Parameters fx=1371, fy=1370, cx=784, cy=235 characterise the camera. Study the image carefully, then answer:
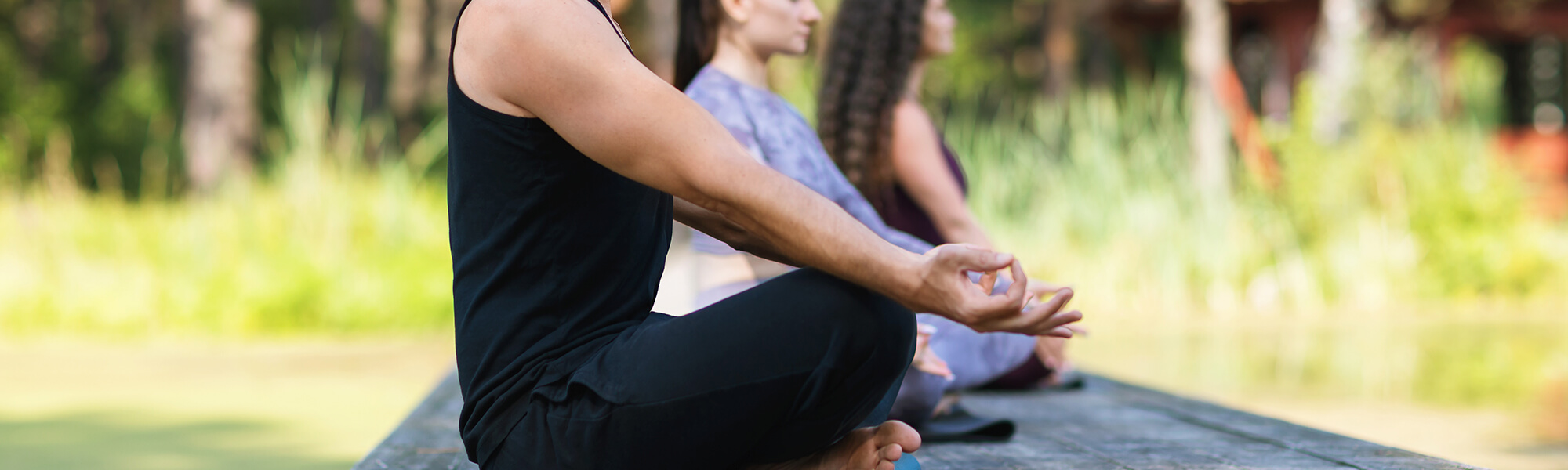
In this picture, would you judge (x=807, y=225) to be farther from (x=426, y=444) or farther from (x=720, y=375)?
(x=426, y=444)

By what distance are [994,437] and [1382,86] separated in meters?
7.38

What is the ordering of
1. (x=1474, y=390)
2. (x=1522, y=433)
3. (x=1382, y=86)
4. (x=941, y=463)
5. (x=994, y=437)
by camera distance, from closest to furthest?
(x=941, y=463), (x=994, y=437), (x=1522, y=433), (x=1474, y=390), (x=1382, y=86)

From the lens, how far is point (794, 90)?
7098 mm

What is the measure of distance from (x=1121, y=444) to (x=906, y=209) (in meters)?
1.00

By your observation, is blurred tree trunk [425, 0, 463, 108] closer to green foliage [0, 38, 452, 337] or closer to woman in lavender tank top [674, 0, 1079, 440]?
green foliage [0, 38, 452, 337]

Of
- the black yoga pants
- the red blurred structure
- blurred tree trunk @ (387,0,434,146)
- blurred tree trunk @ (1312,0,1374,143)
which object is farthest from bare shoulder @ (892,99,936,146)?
blurred tree trunk @ (387,0,434,146)

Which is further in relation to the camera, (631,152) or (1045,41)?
(1045,41)

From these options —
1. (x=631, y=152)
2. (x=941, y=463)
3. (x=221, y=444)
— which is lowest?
(x=221, y=444)

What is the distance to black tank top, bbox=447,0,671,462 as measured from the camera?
4.75 ft

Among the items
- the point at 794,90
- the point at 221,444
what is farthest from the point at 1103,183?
the point at 221,444

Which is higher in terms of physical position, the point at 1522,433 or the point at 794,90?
the point at 794,90

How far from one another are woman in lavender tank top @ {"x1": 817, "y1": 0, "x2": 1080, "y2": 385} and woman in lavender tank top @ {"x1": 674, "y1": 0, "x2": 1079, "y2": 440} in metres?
0.34

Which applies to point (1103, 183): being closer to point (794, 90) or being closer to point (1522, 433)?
point (794, 90)

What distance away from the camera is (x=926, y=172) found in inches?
121
